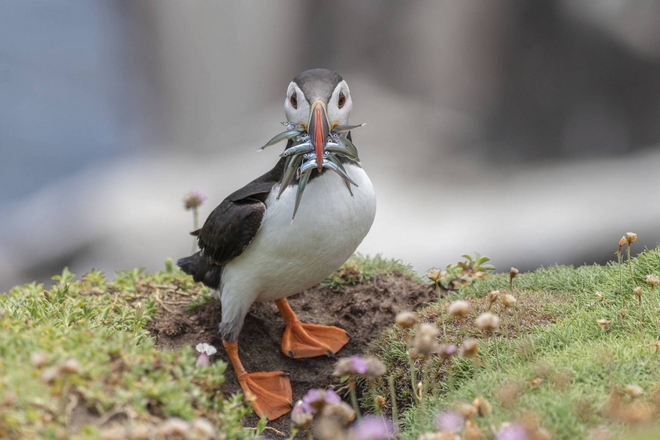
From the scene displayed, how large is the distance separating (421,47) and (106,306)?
6.02 metres

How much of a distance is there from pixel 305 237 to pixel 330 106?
2.20 feet

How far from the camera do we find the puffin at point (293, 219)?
3.20 meters

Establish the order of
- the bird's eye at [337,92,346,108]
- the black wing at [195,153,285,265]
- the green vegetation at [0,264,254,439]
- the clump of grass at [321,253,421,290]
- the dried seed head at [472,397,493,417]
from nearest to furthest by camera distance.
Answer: the green vegetation at [0,264,254,439] < the dried seed head at [472,397,493,417] < the bird's eye at [337,92,346,108] < the black wing at [195,153,285,265] < the clump of grass at [321,253,421,290]

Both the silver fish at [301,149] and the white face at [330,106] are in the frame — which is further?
the white face at [330,106]

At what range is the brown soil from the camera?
3826 mm

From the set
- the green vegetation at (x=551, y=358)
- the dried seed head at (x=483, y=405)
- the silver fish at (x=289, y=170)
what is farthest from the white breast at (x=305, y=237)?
the dried seed head at (x=483, y=405)

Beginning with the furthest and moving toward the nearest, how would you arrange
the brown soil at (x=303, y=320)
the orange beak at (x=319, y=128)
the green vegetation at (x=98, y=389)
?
the brown soil at (x=303, y=320)
the orange beak at (x=319, y=128)
the green vegetation at (x=98, y=389)

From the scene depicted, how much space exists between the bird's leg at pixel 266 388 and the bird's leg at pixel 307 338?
0.74ft

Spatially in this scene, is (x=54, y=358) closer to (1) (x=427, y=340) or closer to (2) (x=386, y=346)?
(1) (x=427, y=340)

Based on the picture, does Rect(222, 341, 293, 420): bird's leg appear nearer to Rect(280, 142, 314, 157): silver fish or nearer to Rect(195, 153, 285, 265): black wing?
Rect(195, 153, 285, 265): black wing

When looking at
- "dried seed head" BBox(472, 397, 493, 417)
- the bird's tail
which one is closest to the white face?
the bird's tail

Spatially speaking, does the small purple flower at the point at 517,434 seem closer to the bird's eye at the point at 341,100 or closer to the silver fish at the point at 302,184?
the silver fish at the point at 302,184

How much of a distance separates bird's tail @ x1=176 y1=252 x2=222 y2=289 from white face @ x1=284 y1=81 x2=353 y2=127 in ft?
3.43

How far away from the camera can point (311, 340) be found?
395 centimetres
